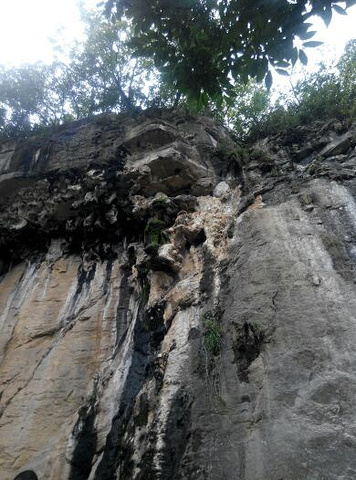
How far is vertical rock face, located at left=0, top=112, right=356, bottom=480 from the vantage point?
17.1 ft

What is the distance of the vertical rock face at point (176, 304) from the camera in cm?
522

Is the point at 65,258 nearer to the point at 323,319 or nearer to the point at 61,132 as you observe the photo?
the point at 61,132

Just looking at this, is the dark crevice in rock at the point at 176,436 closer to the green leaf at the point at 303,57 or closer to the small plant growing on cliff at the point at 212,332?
the small plant growing on cliff at the point at 212,332

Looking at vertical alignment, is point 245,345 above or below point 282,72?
below

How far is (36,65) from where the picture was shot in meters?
17.0

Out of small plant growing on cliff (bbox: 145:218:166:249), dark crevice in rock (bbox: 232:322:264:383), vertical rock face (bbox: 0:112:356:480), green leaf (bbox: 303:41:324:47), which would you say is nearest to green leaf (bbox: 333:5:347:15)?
green leaf (bbox: 303:41:324:47)

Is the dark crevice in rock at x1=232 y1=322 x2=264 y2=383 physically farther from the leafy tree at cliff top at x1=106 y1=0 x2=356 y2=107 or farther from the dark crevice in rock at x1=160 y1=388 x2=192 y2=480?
the leafy tree at cliff top at x1=106 y1=0 x2=356 y2=107

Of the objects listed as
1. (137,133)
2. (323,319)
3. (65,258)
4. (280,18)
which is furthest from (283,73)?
(65,258)

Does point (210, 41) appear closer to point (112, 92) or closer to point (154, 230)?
point (154, 230)

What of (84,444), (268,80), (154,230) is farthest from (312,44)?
(84,444)

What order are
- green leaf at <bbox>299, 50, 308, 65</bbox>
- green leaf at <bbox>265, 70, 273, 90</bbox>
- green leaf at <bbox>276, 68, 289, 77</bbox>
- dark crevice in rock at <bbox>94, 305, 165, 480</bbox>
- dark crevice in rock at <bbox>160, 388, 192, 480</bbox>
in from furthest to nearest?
1. dark crevice in rock at <bbox>94, 305, 165, 480</bbox>
2. dark crevice in rock at <bbox>160, 388, 192, 480</bbox>
3. green leaf at <bbox>265, 70, 273, 90</bbox>
4. green leaf at <bbox>276, 68, 289, 77</bbox>
5. green leaf at <bbox>299, 50, 308, 65</bbox>

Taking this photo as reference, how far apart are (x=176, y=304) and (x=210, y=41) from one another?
14.8 ft

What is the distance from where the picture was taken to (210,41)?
4.73 m

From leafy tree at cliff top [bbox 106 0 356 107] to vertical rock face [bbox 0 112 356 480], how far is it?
335cm
